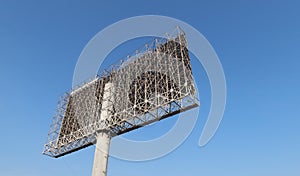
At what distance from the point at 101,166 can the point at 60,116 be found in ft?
34.8

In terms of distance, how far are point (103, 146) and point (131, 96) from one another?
4.57 meters

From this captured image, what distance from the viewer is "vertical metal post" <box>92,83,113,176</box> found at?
19.7 m

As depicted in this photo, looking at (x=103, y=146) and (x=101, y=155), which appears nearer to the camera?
(x=101, y=155)

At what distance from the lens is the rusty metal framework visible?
716 inches

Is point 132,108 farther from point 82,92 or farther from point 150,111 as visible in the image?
point 82,92

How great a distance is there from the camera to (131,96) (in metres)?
21.1

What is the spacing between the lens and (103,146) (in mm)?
20531

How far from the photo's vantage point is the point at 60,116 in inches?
1102

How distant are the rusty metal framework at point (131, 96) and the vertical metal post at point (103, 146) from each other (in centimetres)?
11

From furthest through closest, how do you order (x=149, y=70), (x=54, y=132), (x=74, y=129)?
1. (x=54, y=132)
2. (x=74, y=129)
3. (x=149, y=70)

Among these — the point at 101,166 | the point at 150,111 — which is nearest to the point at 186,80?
the point at 150,111

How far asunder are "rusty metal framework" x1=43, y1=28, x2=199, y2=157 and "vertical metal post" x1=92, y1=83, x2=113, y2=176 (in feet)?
0.37

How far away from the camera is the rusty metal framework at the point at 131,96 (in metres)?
18.2

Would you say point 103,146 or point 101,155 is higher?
point 103,146
